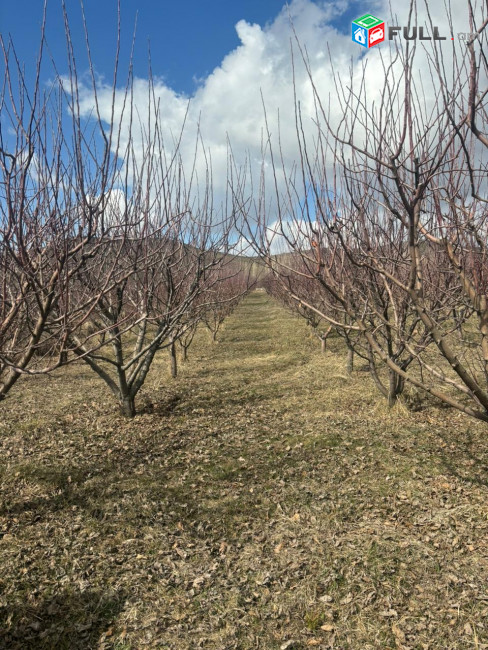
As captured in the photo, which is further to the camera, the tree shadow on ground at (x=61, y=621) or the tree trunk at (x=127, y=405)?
the tree trunk at (x=127, y=405)

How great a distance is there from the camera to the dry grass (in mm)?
2799

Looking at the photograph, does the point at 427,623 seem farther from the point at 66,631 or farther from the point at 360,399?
the point at 360,399

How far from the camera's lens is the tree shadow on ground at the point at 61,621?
2703 mm

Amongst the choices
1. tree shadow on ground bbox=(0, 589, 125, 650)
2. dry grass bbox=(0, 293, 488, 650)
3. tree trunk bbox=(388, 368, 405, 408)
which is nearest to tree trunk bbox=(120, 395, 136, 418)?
dry grass bbox=(0, 293, 488, 650)

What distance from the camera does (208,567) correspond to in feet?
11.1

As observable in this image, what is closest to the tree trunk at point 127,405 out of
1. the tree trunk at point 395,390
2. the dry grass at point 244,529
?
the dry grass at point 244,529

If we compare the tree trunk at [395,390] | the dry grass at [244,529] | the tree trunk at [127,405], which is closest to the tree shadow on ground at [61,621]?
the dry grass at [244,529]

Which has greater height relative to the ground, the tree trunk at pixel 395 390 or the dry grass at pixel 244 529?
the tree trunk at pixel 395 390

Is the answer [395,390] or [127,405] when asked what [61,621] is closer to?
[127,405]

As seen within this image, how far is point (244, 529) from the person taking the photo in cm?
391

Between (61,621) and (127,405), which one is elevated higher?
(127,405)

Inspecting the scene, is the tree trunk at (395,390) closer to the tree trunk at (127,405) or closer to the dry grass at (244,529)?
the dry grass at (244,529)

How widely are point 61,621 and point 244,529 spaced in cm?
171

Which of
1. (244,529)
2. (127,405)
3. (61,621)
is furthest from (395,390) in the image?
(61,621)
